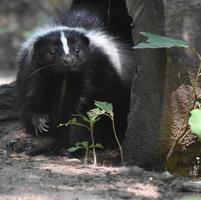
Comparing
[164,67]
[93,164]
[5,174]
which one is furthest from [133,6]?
[5,174]

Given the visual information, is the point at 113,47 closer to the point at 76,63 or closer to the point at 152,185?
the point at 76,63

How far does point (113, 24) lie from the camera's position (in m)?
7.07

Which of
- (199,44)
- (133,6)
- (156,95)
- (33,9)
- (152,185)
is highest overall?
(33,9)

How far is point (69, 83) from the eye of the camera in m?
6.08

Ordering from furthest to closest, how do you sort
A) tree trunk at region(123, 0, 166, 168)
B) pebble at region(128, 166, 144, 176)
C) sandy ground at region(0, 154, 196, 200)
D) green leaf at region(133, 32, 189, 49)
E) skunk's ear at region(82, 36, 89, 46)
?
skunk's ear at region(82, 36, 89, 46) < tree trunk at region(123, 0, 166, 168) < pebble at region(128, 166, 144, 176) < green leaf at region(133, 32, 189, 49) < sandy ground at region(0, 154, 196, 200)

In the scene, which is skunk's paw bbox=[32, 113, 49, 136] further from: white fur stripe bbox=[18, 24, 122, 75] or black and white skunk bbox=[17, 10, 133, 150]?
white fur stripe bbox=[18, 24, 122, 75]

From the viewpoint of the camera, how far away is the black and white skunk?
5.95 metres

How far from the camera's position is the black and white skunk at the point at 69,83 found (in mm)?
5945

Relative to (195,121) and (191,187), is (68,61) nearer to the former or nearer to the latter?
(195,121)

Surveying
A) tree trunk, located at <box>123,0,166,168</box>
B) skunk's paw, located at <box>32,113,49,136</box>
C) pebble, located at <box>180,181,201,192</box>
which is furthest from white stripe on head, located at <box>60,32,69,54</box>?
pebble, located at <box>180,181,201,192</box>

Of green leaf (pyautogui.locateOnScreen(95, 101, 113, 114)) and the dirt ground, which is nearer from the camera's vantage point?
the dirt ground

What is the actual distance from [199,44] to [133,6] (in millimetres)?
670

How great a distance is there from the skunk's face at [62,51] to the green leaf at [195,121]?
1.60m

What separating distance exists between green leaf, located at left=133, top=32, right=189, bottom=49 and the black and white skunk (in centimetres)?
128
